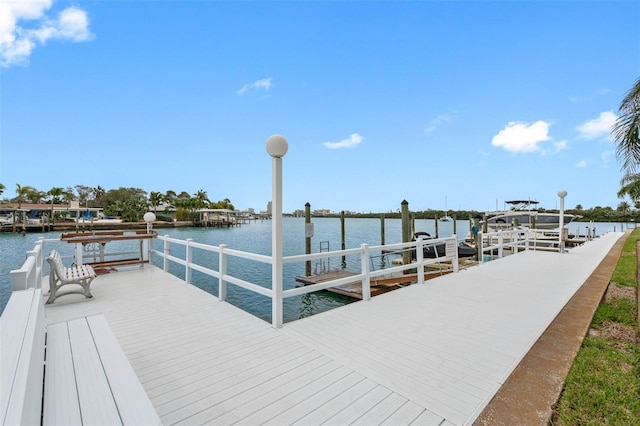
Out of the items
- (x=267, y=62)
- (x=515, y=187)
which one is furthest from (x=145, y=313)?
(x=515, y=187)

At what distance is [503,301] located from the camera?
17.2 ft

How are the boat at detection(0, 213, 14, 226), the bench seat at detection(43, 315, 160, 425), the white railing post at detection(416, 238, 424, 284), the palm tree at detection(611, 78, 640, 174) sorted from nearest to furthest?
1. the bench seat at detection(43, 315, 160, 425)
2. the palm tree at detection(611, 78, 640, 174)
3. the white railing post at detection(416, 238, 424, 284)
4. the boat at detection(0, 213, 14, 226)

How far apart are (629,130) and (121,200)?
9046cm

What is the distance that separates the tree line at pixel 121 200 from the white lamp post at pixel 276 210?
7080 centimetres

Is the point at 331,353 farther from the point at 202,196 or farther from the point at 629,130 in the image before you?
the point at 202,196

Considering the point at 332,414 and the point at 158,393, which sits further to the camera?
the point at 158,393

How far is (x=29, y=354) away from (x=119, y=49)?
42.0 ft

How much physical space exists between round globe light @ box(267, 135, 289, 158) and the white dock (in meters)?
2.44

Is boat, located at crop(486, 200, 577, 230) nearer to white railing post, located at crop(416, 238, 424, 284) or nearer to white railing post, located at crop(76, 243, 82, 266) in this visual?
white railing post, located at crop(416, 238, 424, 284)

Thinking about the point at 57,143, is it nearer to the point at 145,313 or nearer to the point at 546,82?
the point at 145,313

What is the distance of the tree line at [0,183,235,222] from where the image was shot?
217 ft

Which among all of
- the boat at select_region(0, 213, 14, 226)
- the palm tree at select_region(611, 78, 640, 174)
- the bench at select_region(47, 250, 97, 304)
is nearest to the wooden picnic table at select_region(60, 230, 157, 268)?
the bench at select_region(47, 250, 97, 304)

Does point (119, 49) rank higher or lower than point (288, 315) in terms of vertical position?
higher

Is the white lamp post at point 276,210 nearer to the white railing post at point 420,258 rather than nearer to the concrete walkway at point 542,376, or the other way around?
the concrete walkway at point 542,376
